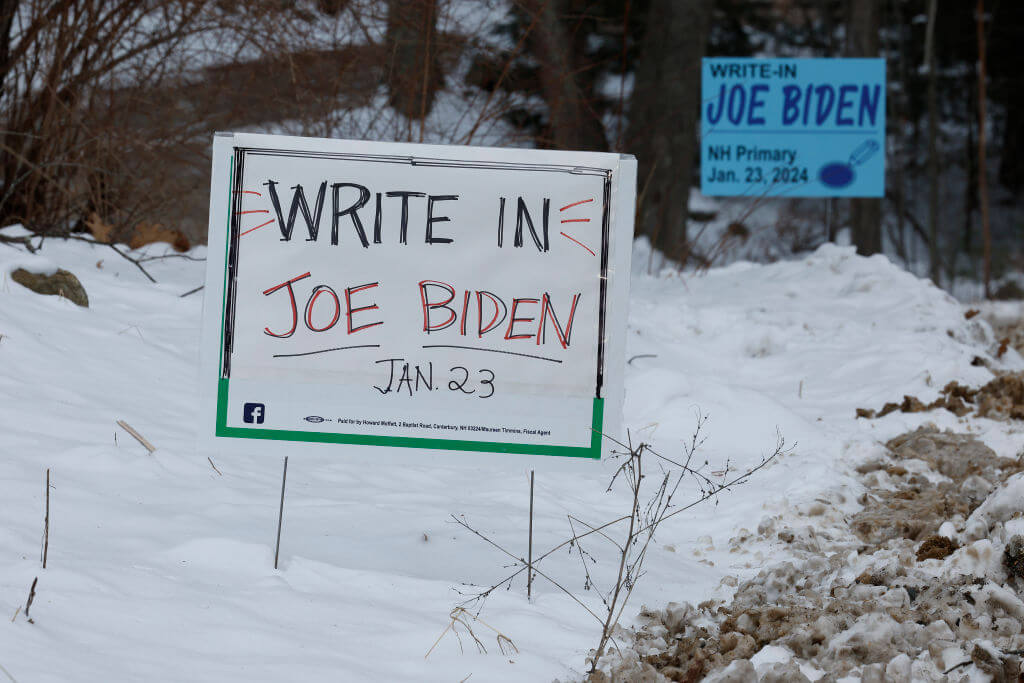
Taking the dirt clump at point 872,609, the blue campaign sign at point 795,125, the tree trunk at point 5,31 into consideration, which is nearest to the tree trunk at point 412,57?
the tree trunk at point 5,31

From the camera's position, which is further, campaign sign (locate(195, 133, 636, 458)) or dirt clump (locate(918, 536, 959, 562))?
dirt clump (locate(918, 536, 959, 562))

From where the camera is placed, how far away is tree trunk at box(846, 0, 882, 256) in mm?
9992

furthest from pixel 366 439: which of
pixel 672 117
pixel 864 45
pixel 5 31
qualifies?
pixel 864 45

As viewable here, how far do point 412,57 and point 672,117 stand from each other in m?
4.77

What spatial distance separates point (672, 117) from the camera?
1066cm

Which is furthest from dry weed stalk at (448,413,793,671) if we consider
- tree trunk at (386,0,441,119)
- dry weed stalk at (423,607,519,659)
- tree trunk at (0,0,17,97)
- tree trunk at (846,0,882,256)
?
tree trunk at (846,0,882,256)

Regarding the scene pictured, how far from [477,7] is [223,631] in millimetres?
5376

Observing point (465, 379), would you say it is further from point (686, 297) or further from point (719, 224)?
point (719, 224)

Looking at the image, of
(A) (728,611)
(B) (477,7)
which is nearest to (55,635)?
(A) (728,611)

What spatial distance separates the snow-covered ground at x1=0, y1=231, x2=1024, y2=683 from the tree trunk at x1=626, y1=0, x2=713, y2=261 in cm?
536

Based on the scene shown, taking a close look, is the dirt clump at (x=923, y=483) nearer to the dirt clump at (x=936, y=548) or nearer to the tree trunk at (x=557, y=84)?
the dirt clump at (x=936, y=548)

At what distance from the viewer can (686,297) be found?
726 cm

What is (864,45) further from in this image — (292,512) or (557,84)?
(292,512)

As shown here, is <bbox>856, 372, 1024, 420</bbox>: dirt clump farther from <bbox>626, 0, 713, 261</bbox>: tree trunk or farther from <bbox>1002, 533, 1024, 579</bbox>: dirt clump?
<bbox>626, 0, 713, 261</bbox>: tree trunk
